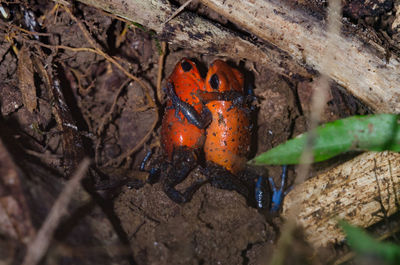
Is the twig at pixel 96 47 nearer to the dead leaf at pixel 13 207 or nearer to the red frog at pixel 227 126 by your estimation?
the red frog at pixel 227 126

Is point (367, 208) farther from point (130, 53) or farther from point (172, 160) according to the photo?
point (130, 53)

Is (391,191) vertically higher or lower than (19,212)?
higher

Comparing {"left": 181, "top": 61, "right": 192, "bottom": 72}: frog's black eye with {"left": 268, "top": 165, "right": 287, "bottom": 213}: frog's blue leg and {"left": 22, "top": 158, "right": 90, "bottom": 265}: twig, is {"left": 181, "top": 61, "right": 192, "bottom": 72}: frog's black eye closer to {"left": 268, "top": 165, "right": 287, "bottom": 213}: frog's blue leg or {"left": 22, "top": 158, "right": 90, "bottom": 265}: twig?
{"left": 268, "top": 165, "right": 287, "bottom": 213}: frog's blue leg

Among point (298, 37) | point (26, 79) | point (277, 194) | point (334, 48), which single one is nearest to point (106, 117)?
point (26, 79)

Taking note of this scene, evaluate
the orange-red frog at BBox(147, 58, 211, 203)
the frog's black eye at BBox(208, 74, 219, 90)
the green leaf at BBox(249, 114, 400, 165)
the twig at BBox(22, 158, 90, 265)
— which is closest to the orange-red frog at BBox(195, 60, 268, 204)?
the frog's black eye at BBox(208, 74, 219, 90)

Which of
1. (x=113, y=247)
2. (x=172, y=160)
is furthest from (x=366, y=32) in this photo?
(x=113, y=247)

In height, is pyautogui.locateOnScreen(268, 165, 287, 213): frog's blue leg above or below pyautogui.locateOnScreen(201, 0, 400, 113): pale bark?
below
